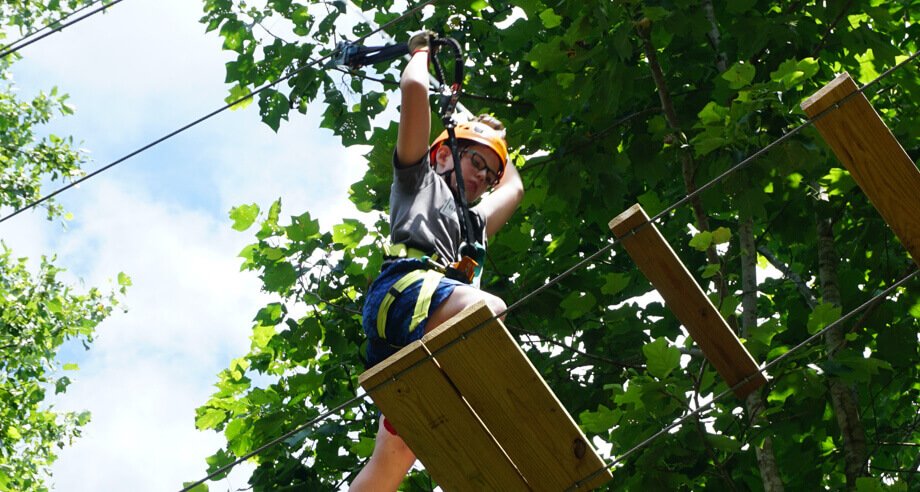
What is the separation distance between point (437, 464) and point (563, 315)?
8.57ft

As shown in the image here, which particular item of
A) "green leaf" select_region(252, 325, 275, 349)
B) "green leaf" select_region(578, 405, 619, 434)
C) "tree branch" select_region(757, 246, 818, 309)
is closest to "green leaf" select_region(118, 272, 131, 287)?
"green leaf" select_region(252, 325, 275, 349)

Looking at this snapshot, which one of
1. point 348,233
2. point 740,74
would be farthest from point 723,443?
point 348,233

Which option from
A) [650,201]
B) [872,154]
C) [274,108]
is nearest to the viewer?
[872,154]

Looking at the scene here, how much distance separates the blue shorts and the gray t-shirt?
0.31 feet

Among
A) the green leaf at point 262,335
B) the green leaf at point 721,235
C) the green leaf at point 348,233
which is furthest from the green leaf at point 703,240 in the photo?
the green leaf at point 262,335

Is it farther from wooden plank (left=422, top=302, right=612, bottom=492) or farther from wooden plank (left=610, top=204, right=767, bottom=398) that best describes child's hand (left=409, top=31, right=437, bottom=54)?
wooden plank (left=422, top=302, right=612, bottom=492)

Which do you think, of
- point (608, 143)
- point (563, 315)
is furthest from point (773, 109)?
point (563, 315)

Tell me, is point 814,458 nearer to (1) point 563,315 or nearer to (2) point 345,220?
(1) point 563,315

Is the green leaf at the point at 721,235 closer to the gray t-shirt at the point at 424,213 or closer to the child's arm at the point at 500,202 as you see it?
the child's arm at the point at 500,202

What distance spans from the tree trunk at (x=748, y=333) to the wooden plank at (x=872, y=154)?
1.62 m

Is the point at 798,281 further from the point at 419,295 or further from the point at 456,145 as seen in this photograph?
the point at 419,295

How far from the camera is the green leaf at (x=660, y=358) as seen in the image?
435cm

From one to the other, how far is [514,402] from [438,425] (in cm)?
20

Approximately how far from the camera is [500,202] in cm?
461
